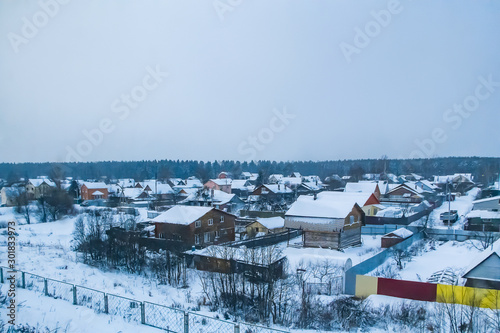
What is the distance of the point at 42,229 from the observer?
84.9 ft

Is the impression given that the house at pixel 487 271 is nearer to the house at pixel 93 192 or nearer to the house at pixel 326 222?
the house at pixel 326 222

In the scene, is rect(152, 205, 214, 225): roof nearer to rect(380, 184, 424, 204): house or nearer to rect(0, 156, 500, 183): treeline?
rect(380, 184, 424, 204): house

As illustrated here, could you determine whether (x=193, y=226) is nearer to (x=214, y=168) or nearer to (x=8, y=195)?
(x=8, y=195)

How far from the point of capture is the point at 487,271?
12.1 m

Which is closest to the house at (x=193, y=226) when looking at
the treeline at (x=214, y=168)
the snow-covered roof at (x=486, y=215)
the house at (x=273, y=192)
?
the snow-covered roof at (x=486, y=215)

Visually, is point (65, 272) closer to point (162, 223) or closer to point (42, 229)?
point (162, 223)

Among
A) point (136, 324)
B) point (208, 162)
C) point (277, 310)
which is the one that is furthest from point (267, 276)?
point (208, 162)

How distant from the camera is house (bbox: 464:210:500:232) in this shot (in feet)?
76.8

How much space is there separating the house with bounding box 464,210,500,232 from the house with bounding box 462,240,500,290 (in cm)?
1283

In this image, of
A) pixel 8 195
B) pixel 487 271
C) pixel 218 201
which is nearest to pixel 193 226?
pixel 487 271

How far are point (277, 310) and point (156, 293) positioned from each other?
398 cm

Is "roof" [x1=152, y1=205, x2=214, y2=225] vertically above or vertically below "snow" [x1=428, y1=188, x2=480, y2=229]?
above

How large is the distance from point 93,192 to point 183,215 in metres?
33.1

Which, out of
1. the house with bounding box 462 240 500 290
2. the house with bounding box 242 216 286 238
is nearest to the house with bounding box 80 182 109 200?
the house with bounding box 242 216 286 238
